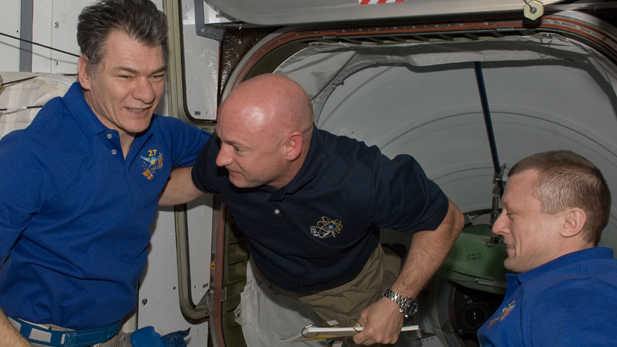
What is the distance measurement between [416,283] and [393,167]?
21.8 inches

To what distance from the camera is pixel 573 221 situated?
146cm

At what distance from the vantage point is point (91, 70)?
1.69 m

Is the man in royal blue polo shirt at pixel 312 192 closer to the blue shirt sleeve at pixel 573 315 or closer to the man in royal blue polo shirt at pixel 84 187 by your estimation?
the man in royal blue polo shirt at pixel 84 187

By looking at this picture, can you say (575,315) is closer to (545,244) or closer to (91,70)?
(545,244)

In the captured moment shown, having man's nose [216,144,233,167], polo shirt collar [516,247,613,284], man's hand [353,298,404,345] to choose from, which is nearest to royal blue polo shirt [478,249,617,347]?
polo shirt collar [516,247,613,284]

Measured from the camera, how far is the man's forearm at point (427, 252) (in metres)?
2.11

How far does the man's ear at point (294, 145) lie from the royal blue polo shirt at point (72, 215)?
569 millimetres

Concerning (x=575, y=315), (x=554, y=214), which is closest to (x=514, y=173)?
(x=554, y=214)

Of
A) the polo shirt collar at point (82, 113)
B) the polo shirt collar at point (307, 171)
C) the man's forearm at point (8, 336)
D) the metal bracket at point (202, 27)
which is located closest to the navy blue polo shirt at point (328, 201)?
the polo shirt collar at point (307, 171)

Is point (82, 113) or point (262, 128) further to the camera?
point (262, 128)

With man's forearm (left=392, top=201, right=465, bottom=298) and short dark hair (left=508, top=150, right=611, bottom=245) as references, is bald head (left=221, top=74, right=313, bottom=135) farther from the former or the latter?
short dark hair (left=508, top=150, right=611, bottom=245)

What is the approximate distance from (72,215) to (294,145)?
2.80 ft

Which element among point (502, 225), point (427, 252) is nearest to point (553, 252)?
point (502, 225)

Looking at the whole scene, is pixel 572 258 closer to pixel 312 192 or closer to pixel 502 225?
pixel 502 225
